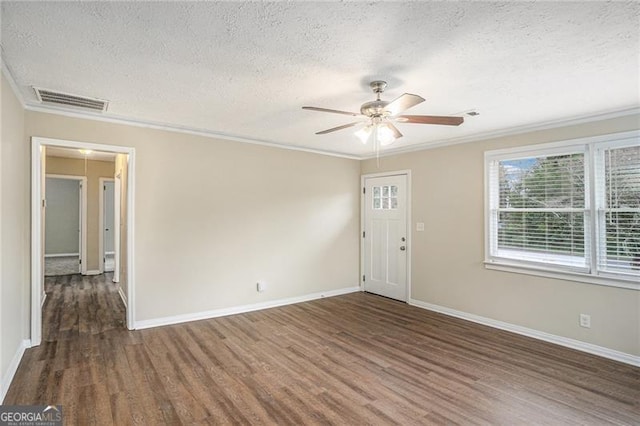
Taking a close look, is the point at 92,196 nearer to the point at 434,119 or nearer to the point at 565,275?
the point at 434,119

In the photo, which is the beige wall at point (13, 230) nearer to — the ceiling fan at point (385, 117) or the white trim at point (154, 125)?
the white trim at point (154, 125)

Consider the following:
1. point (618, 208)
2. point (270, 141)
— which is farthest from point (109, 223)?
point (618, 208)

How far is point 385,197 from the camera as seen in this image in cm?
568

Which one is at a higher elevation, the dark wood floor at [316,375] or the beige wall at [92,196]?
the beige wall at [92,196]

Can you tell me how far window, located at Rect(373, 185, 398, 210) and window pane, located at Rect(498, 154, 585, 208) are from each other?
Result: 5.41 ft

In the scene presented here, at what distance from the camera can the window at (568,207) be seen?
10.7 feet

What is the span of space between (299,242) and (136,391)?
3101 mm

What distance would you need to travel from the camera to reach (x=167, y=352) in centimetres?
334

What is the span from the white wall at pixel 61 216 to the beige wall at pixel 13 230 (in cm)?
722

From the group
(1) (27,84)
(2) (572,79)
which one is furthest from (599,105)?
(1) (27,84)

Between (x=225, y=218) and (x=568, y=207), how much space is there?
163 inches

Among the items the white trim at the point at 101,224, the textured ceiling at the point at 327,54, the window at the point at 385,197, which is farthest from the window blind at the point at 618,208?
the white trim at the point at 101,224

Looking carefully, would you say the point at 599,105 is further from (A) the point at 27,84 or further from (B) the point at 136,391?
(A) the point at 27,84

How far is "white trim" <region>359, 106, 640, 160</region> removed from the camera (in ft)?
10.9
